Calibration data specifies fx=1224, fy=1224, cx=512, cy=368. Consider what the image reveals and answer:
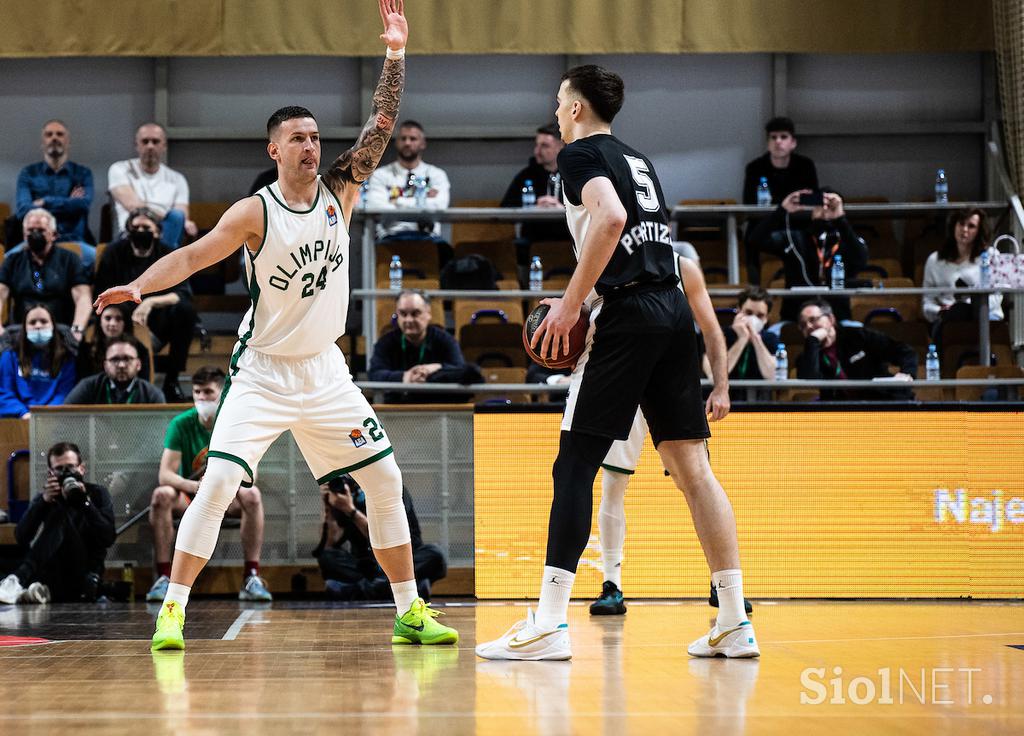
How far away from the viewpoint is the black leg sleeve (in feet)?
14.4

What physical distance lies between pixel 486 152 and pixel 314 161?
9220mm

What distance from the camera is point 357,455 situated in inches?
202

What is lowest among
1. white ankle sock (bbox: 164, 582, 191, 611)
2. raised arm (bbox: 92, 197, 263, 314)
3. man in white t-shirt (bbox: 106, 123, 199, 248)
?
white ankle sock (bbox: 164, 582, 191, 611)

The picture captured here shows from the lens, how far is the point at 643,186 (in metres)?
4.58

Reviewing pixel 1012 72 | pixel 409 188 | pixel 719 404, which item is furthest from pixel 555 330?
pixel 1012 72

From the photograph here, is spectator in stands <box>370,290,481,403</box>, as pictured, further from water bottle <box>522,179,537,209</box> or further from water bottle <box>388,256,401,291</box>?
water bottle <box>522,179,537,209</box>

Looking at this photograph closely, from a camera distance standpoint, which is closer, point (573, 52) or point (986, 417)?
point (986, 417)

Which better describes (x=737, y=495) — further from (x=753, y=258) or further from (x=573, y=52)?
(x=573, y=52)

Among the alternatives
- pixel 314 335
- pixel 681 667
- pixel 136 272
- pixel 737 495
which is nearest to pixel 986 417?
pixel 737 495

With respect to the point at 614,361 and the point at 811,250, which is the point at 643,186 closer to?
the point at 614,361

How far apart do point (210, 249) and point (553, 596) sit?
1971 mm

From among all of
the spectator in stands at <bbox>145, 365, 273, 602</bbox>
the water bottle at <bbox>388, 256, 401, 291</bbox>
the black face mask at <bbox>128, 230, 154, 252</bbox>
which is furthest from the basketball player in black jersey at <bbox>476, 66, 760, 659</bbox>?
the black face mask at <bbox>128, 230, 154, 252</bbox>

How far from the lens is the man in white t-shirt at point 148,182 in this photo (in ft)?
40.1

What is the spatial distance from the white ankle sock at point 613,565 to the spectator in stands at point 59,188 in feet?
25.5
